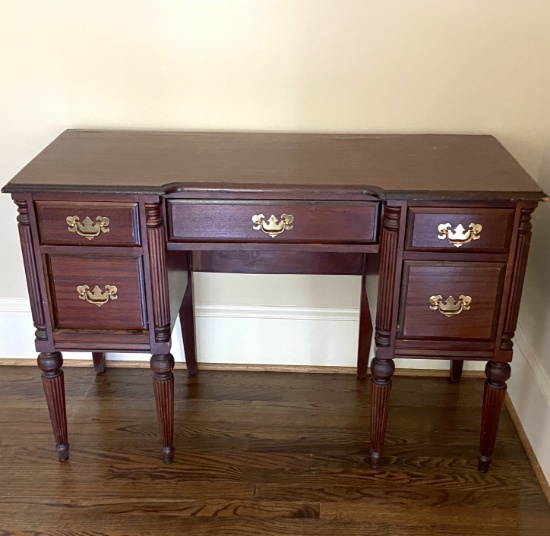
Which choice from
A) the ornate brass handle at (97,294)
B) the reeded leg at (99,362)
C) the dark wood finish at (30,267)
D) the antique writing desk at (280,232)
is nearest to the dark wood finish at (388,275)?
the antique writing desk at (280,232)

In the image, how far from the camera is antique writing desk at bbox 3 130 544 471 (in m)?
1.59

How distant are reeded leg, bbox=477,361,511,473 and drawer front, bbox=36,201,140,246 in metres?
1.00

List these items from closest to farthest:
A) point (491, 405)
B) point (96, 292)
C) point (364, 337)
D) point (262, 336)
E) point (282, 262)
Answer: point (96, 292)
point (491, 405)
point (282, 262)
point (364, 337)
point (262, 336)

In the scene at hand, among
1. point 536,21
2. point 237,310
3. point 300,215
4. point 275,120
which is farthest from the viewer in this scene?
point 237,310

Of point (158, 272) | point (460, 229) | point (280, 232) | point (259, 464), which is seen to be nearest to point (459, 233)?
point (460, 229)

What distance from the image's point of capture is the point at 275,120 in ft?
6.73

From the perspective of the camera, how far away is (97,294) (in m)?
1.71

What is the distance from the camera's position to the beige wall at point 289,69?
1.92 meters

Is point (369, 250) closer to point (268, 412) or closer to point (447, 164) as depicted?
point (447, 164)

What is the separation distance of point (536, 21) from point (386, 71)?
0.44 meters

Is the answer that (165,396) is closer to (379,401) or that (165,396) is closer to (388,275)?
(379,401)

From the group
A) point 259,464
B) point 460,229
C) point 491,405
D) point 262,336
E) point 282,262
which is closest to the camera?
point 460,229

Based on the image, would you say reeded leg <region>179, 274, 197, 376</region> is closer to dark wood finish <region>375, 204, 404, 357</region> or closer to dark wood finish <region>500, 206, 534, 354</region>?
dark wood finish <region>375, 204, 404, 357</region>

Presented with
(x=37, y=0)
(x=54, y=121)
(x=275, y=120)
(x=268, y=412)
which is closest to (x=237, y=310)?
(x=268, y=412)
